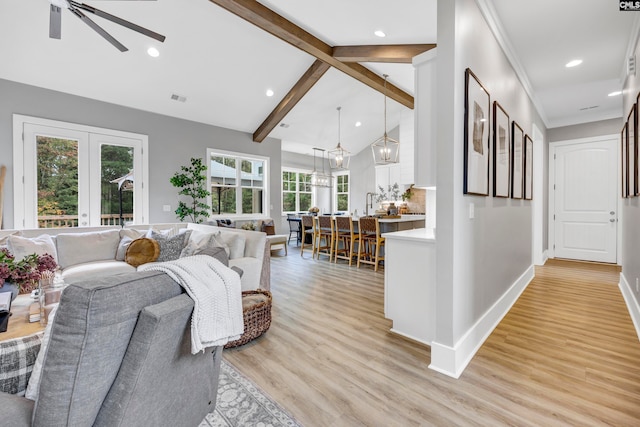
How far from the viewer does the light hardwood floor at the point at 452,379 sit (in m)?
1.59

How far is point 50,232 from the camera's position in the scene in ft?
12.9

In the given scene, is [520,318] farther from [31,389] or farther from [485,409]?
[31,389]

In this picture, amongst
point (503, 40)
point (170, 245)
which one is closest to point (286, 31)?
point (503, 40)

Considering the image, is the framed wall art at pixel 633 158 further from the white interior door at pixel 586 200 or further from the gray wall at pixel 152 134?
the gray wall at pixel 152 134

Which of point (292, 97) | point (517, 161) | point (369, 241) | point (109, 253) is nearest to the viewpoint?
point (517, 161)

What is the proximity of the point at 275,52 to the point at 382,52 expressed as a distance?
193 cm

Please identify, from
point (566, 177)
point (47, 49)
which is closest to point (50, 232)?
point (47, 49)

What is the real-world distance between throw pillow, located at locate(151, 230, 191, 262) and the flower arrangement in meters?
1.68

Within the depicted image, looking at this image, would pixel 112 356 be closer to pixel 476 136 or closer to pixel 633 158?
pixel 476 136

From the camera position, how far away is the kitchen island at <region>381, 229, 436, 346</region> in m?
2.30

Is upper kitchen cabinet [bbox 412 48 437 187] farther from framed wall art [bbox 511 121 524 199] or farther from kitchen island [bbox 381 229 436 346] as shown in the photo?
framed wall art [bbox 511 121 524 199]

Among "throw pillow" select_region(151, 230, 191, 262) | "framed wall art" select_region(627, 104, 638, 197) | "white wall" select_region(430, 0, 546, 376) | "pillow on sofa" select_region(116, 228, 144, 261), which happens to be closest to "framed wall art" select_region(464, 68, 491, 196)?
"white wall" select_region(430, 0, 546, 376)

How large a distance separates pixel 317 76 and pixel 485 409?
5.33 meters

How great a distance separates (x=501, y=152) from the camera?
9.27ft
